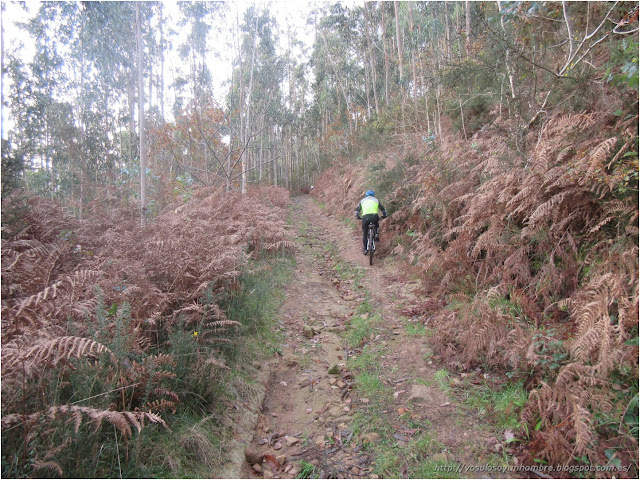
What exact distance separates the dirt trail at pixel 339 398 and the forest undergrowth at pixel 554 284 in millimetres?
475

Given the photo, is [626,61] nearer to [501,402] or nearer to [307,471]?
[501,402]

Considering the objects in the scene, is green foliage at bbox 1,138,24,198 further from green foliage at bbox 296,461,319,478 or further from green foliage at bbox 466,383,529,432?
green foliage at bbox 466,383,529,432

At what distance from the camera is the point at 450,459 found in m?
3.03

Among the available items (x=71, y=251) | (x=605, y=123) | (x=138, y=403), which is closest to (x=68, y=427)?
(x=138, y=403)

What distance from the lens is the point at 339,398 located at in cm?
404

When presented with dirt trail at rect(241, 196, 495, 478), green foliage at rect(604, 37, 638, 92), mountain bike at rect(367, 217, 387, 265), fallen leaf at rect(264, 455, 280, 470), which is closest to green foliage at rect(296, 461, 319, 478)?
dirt trail at rect(241, 196, 495, 478)

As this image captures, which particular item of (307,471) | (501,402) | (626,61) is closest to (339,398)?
(307,471)

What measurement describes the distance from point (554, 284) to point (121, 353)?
475 centimetres

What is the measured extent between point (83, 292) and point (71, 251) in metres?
2.19

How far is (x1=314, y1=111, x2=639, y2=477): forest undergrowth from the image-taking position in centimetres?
292

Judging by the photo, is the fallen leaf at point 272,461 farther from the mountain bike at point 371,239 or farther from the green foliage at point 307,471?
the mountain bike at point 371,239

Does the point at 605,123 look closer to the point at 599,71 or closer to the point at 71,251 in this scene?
the point at 599,71

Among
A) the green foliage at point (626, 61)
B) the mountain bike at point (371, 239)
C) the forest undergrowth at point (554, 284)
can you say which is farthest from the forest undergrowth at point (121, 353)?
the green foliage at point (626, 61)

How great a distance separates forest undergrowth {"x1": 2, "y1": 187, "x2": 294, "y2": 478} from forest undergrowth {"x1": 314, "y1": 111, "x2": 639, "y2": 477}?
8.96ft
